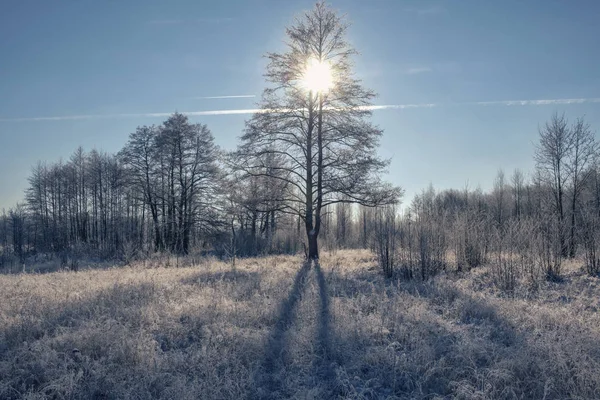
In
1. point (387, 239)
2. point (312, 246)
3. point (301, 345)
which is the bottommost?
point (301, 345)

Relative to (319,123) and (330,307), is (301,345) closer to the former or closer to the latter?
(330,307)

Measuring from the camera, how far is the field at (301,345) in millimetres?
4324

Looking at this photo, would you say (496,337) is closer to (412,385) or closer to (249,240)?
(412,385)

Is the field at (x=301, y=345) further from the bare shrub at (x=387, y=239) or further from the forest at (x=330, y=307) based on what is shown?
the bare shrub at (x=387, y=239)

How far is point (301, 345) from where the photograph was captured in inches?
214

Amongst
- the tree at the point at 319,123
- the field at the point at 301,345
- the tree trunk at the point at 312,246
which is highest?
the tree at the point at 319,123

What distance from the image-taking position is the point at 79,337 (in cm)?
546

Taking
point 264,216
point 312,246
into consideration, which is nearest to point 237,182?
point 312,246

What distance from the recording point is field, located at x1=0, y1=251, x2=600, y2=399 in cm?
432

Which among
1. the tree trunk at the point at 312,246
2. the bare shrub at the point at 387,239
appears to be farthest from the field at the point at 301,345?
the tree trunk at the point at 312,246

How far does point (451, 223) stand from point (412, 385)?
28.5ft

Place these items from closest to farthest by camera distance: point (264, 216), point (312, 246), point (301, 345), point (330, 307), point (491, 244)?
point (301, 345) < point (330, 307) < point (491, 244) < point (312, 246) < point (264, 216)

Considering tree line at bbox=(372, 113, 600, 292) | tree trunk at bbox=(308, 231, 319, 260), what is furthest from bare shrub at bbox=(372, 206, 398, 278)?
tree trunk at bbox=(308, 231, 319, 260)

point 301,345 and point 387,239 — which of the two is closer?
point 301,345
